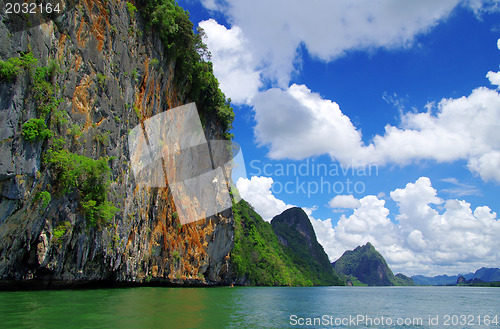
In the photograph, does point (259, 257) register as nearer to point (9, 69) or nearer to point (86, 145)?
point (86, 145)

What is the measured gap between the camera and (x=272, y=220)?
127625 millimetres

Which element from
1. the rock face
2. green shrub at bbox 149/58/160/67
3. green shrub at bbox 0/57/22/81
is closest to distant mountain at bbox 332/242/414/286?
the rock face

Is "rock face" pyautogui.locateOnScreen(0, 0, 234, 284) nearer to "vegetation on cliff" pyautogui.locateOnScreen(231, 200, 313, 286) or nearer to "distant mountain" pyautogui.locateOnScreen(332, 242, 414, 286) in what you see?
"vegetation on cliff" pyautogui.locateOnScreen(231, 200, 313, 286)

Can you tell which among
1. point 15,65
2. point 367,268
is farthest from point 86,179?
point 367,268

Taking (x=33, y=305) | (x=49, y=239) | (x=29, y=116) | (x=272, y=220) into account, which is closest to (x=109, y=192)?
(x=49, y=239)

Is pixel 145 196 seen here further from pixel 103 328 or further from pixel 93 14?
pixel 103 328

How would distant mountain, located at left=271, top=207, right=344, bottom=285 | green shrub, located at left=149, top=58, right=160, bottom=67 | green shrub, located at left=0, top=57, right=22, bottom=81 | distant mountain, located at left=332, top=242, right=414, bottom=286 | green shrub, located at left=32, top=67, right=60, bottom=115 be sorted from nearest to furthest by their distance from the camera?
1. green shrub, located at left=0, top=57, right=22, bottom=81
2. green shrub, located at left=32, top=67, right=60, bottom=115
3. green shrub, located at left=149, top=58, right=160, bottom=67
4. distant mountain, located at left=271, top=207, right=344, bottom=285
5. distant mountain, located at left=332, top=242, right=414, bottom=286

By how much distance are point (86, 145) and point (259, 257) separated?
5351 centimetres

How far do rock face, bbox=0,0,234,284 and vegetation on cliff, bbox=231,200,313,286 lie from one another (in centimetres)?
2602

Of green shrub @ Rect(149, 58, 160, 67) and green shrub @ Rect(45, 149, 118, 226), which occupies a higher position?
green shrub @ Rect(149, 58, 160, 67)

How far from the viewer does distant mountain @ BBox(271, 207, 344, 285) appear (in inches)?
3872

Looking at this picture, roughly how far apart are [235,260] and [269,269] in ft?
80.6

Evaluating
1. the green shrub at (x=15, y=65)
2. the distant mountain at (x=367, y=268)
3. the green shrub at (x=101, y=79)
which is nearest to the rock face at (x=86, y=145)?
the green shrub at (x=101, y=79)

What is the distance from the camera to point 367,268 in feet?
595
